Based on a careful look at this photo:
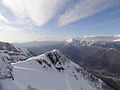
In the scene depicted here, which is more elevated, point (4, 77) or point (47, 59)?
point (4, 77)

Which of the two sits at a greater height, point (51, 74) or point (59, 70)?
point (51, 74)

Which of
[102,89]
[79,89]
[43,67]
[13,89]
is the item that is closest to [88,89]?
[79,89]

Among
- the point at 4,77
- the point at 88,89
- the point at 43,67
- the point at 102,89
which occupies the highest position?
the point at 4,77

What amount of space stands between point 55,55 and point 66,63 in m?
8.24

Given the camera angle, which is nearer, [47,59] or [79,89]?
[79,89]

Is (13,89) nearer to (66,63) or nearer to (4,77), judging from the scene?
(4,77)

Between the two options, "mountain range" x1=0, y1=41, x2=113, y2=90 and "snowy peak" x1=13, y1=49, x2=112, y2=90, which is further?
"snowy peak" x1=13, y1=49, x2=112, y2=90

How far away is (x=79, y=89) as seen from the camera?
54719 mm

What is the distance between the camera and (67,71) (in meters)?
71.3

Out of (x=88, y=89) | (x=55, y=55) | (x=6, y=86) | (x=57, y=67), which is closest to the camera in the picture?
(x=6, y=86)

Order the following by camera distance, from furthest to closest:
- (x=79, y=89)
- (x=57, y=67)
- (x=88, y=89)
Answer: (x=57, y=67)
(x=88, y=89)
(x=79, y=89)

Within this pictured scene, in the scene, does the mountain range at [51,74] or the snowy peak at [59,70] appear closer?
the mountain range at [51,74]

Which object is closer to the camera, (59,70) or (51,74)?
(51,74)

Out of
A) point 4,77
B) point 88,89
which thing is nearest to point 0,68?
point 4,77
